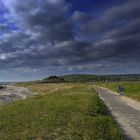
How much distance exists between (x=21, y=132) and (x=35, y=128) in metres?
1.08

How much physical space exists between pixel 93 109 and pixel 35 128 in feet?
28.8

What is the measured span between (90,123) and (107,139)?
4.02 metres

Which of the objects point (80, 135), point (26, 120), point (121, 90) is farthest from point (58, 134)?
point (121, 90)

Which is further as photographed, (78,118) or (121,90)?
(121,90)

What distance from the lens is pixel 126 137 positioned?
14414 millimetres

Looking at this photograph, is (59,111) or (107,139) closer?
(107,139)

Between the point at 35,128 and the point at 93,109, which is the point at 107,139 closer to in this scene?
the point at 35,128

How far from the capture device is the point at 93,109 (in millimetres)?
24297

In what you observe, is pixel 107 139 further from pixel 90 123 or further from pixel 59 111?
pixel 59 111

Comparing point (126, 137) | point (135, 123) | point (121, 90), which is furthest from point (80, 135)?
point (121, 90)

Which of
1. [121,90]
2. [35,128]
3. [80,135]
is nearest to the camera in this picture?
[80,135]

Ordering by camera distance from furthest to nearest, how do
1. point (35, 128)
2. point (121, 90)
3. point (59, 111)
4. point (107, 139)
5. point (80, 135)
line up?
1. point (121, 90)
2. point (59, 111)
3. point (35, 128)
4. point (80, 135)
5. point (107, 139)

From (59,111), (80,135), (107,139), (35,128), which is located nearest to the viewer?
(107,139)

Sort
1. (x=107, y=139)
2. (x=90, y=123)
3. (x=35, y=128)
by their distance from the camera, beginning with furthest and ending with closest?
(x=90, y=123)
(x=35, y=128)
(x=107, y=139)
